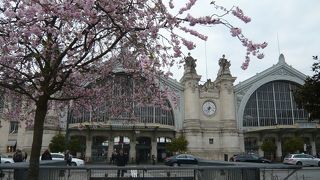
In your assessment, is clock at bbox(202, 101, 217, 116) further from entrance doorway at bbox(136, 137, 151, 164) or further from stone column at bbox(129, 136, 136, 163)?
stone column at bbox(129, 136, 136, 163)

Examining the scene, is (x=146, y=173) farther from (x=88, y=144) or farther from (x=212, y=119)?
(x=212, y=119)

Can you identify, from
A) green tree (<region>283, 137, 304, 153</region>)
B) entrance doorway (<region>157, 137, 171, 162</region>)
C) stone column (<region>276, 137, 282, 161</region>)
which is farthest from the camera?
stone column (<region>276, 137, 282, 161</region>)

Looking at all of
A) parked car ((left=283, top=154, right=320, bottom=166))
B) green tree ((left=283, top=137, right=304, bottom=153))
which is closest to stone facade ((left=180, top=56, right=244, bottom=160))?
green tree ((left=283, top=137, right=304, bottom=153))

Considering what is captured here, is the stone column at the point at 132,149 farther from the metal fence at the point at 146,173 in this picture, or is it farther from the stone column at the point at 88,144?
the metal fence at the point at 146,173

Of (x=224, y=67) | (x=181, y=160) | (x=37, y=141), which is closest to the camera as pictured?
(x=37, y=141)

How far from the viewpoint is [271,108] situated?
68250mm

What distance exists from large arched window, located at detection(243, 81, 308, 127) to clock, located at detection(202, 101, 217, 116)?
6.25 metres

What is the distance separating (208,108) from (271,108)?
40.9 feet

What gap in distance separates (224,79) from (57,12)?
192 feet

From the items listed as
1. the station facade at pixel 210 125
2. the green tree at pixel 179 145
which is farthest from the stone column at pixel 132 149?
the green tree at pixel 179 145

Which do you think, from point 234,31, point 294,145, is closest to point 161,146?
point 294,145

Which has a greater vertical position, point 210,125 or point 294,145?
point 210,125

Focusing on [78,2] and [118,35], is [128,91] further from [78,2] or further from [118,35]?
[78,2]

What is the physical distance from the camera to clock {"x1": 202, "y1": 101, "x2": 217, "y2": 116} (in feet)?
213
